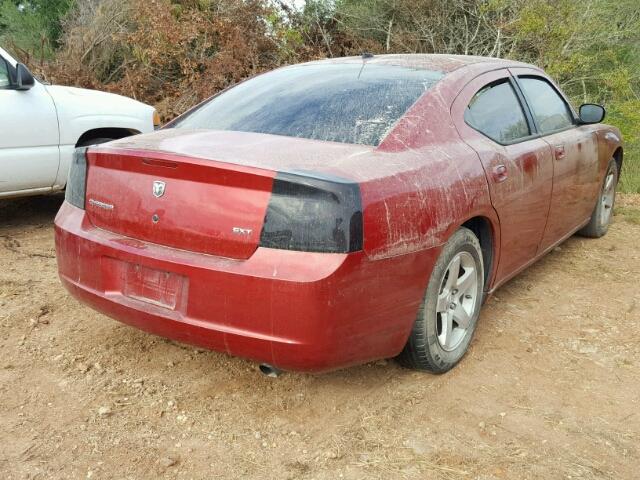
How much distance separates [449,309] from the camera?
298cm

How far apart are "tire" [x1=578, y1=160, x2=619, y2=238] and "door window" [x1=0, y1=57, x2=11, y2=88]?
4943mm

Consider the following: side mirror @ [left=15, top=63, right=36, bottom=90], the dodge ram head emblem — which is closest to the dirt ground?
the dodge ram head emblem

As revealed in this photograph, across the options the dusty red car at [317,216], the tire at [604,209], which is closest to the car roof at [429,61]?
the dusty red car at [317,216]

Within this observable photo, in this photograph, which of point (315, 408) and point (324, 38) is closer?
point (315, 408)

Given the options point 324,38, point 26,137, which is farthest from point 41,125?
point 324,38

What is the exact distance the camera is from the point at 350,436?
2.50 m

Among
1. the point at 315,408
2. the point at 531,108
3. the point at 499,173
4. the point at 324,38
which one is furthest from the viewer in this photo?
the point at 324,38

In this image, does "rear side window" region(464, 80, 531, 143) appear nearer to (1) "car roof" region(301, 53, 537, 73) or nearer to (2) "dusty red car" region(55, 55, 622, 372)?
(2) "dusty red car" region(55, 55, 622, 372)

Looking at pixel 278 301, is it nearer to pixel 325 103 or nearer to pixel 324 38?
pixel 325 103

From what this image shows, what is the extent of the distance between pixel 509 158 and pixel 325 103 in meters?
1.04

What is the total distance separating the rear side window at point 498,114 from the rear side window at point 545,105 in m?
0.22

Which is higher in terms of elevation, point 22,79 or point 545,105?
point 545,105

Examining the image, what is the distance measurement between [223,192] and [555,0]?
27.7 ft

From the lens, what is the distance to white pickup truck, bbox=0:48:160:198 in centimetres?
504
